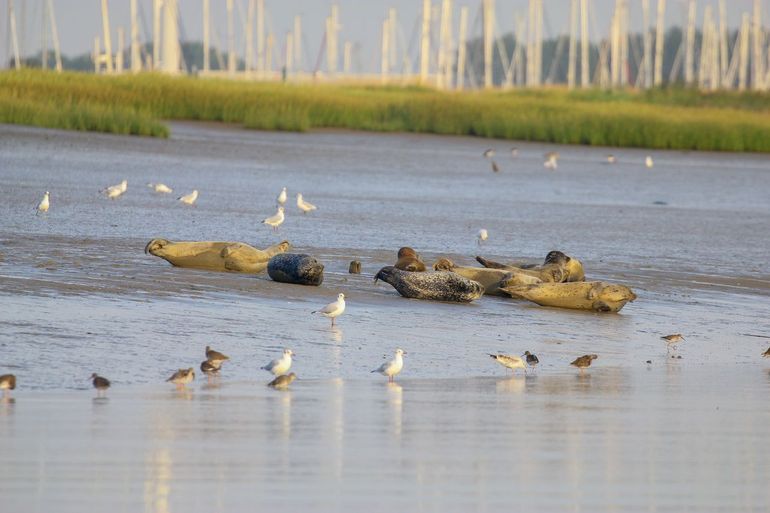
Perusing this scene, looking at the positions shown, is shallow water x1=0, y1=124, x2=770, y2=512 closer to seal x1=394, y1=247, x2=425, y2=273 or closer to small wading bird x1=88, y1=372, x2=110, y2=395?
small wading bird x1=88, y1=372, x2=110, y2=395

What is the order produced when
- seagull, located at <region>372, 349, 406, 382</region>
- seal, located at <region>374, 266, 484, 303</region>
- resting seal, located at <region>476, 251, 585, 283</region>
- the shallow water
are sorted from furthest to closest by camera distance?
resting seal, located at <region>476, 251, 585, 283</region>, seal, located at <region>374, 266, 484, 303</region>, seagull, located at <region>372, 349, 406, 382</region>, the shallow water

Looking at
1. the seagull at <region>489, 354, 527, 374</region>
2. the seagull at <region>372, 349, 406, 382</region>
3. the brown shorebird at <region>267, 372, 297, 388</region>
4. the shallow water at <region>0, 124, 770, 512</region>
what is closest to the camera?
the shallow water at <region>0, 124, 770, 512</region>

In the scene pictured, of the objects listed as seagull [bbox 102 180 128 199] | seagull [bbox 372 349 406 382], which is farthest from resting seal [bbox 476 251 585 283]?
seagull [bbox 102 180 128 199]

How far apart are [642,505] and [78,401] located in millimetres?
3366

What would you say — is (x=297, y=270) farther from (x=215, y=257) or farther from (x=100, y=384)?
(x=100, y=384)

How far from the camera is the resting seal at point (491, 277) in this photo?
1446 centimetres

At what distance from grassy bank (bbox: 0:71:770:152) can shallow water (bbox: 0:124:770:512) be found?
73.3 ft

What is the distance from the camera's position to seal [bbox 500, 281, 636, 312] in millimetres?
14031

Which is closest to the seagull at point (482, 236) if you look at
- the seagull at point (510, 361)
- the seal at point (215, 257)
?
the seal at point (215, 257)

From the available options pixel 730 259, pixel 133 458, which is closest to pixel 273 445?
pixel 133 458

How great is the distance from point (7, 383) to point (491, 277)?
6.89 m

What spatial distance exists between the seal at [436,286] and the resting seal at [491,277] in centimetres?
50

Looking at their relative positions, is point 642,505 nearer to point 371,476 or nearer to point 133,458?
point 371,476

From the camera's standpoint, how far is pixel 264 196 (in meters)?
25.7
